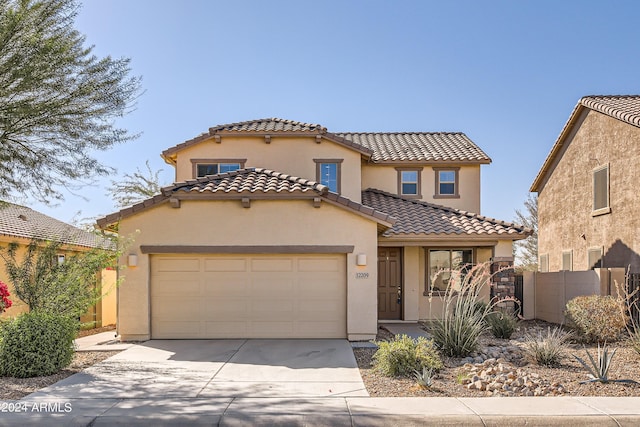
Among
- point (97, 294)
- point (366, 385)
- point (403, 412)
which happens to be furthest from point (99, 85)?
point (403, 412)

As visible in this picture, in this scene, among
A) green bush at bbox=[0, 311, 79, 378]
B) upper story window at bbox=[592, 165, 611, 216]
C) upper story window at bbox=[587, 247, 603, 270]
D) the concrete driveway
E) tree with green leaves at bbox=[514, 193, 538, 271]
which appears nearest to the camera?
the concrete driveway

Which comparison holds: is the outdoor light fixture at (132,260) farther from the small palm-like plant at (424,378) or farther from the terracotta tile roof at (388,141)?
the small palm-like plant at (424,378)

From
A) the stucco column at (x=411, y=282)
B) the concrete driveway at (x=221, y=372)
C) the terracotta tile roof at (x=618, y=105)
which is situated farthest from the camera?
the stucco column at (x=411, y=282)

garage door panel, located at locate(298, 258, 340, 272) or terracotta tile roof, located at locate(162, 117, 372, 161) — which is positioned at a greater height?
terracotta tile roof, located at locate(162, 117, 372, 161)

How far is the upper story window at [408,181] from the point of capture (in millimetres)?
18703

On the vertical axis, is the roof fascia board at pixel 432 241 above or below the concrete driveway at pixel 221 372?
above

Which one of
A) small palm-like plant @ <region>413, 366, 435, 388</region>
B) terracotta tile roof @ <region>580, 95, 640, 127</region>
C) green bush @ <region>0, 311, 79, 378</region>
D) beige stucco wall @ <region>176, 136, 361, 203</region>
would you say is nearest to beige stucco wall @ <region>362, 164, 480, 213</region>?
beige stucco wall @ <region>176, 136, 361, 203</region>

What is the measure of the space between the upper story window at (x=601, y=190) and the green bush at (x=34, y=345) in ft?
55.3

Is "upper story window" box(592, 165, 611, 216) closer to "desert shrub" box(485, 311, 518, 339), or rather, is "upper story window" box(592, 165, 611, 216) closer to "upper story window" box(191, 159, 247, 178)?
"desert shrub" box(485, 311, 518, 339)

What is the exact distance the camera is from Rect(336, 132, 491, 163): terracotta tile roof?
60.2 feet

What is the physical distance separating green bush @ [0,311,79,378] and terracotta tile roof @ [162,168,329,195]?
171 inches

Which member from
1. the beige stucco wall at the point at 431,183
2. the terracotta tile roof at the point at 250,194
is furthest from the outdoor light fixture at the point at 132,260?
the beige stucco wall at the point at 431,183

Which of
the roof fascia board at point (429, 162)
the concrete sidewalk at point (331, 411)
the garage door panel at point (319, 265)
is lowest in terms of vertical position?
the concrete sidewalk at point (331, 411)

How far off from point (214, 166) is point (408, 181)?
272 inches
